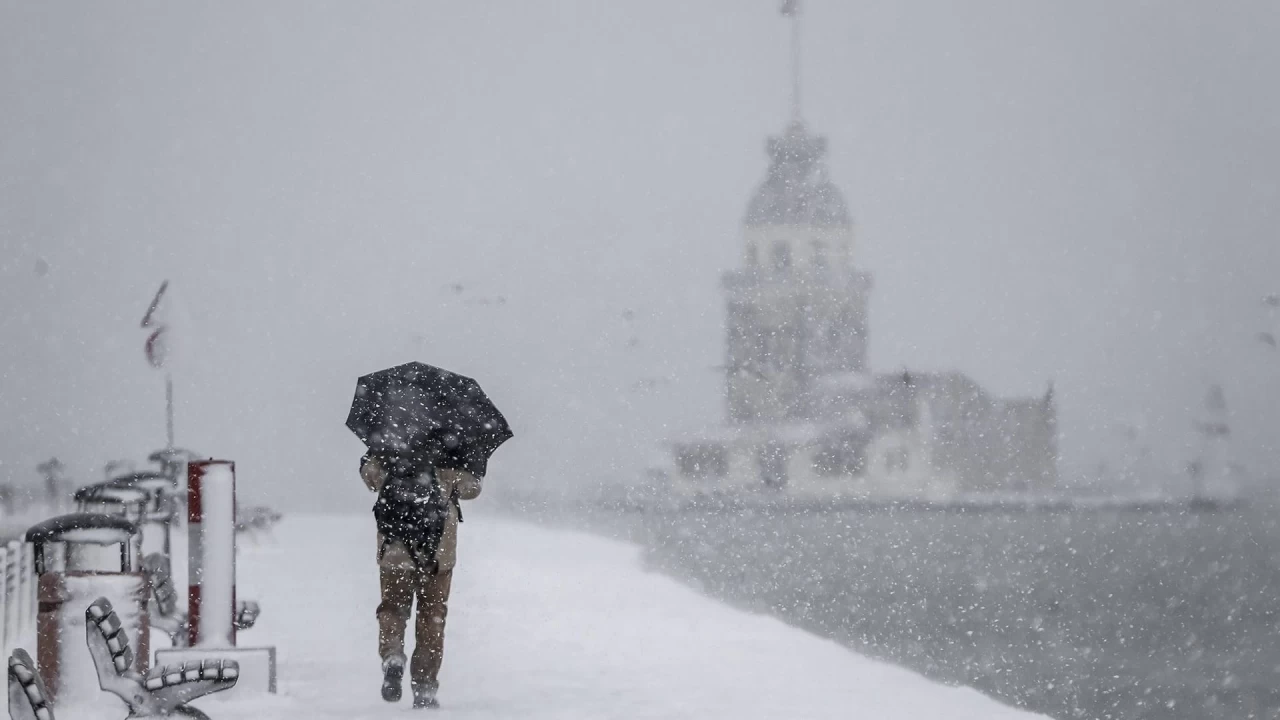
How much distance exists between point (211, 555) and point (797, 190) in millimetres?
141297

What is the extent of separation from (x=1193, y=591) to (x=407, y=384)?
77416 millimetres

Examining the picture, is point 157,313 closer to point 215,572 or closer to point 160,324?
point 160,324

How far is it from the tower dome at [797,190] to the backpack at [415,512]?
441 feet

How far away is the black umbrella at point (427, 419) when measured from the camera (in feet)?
26.1

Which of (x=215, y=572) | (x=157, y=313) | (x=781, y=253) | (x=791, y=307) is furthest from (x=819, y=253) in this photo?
(x=215, y=572)

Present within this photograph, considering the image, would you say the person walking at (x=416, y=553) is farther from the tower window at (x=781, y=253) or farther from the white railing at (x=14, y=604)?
the tower window at (x=781, y=253)

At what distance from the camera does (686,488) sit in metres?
130

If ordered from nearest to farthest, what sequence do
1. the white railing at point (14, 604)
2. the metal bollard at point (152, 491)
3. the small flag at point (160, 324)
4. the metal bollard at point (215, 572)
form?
the metal bollard at point (215, 572) < the white railing at point (14, 604) < the metal bollard at point (152, 491) < the small flag at point (160, 324)

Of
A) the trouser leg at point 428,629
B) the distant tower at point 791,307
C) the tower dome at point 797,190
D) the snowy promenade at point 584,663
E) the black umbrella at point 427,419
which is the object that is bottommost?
the snowy promenade at point 584,663

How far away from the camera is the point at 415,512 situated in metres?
7.86

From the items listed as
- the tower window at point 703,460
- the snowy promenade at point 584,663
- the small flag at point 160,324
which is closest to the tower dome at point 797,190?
the tower window at point 703,460

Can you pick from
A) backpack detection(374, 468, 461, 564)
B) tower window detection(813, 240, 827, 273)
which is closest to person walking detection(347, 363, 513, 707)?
backpack detection(374, 468, 461, 564)

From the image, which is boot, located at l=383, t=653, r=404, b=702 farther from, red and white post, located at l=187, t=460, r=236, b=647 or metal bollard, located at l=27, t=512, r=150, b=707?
metal bollard, located at l=27, t=512, r=150, b=707

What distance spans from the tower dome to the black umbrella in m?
134
